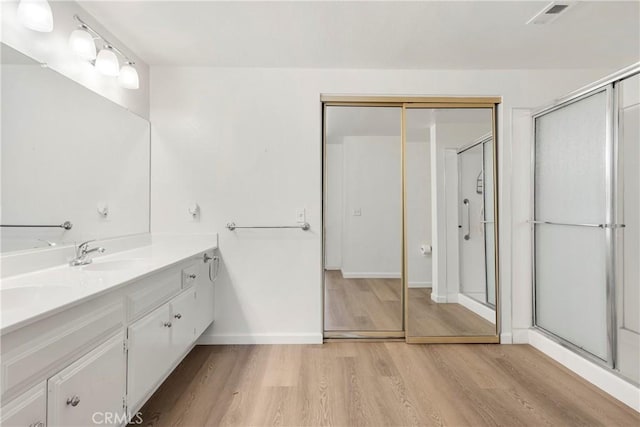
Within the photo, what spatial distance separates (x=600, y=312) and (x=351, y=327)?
178cm

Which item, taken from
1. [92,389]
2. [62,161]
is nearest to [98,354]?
[92,389]

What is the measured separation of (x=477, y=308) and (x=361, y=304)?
1.03 metres

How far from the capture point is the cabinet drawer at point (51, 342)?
87cm

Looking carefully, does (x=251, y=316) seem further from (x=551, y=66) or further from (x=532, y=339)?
(x=551, y=66)

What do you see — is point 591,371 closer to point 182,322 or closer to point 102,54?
point 182,322

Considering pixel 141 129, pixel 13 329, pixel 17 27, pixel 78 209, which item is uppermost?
pixel 17 27

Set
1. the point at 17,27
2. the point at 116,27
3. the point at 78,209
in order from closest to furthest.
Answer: the point at 17,27 < the point at 78,209 < the point at 116,27

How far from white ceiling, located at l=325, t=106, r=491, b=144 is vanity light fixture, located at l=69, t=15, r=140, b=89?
1536 millimetres

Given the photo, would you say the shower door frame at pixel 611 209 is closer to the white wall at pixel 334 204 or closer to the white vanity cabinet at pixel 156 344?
the white wall at pixel 334 204

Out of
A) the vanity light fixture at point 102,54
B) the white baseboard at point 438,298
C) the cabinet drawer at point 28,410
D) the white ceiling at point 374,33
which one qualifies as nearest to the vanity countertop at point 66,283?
the cabinet drawer at point 28,410

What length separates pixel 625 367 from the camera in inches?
77.4

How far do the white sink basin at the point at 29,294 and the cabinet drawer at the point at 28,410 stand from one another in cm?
30

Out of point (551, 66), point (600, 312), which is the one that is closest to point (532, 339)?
point (600, 312)

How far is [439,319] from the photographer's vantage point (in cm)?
276
